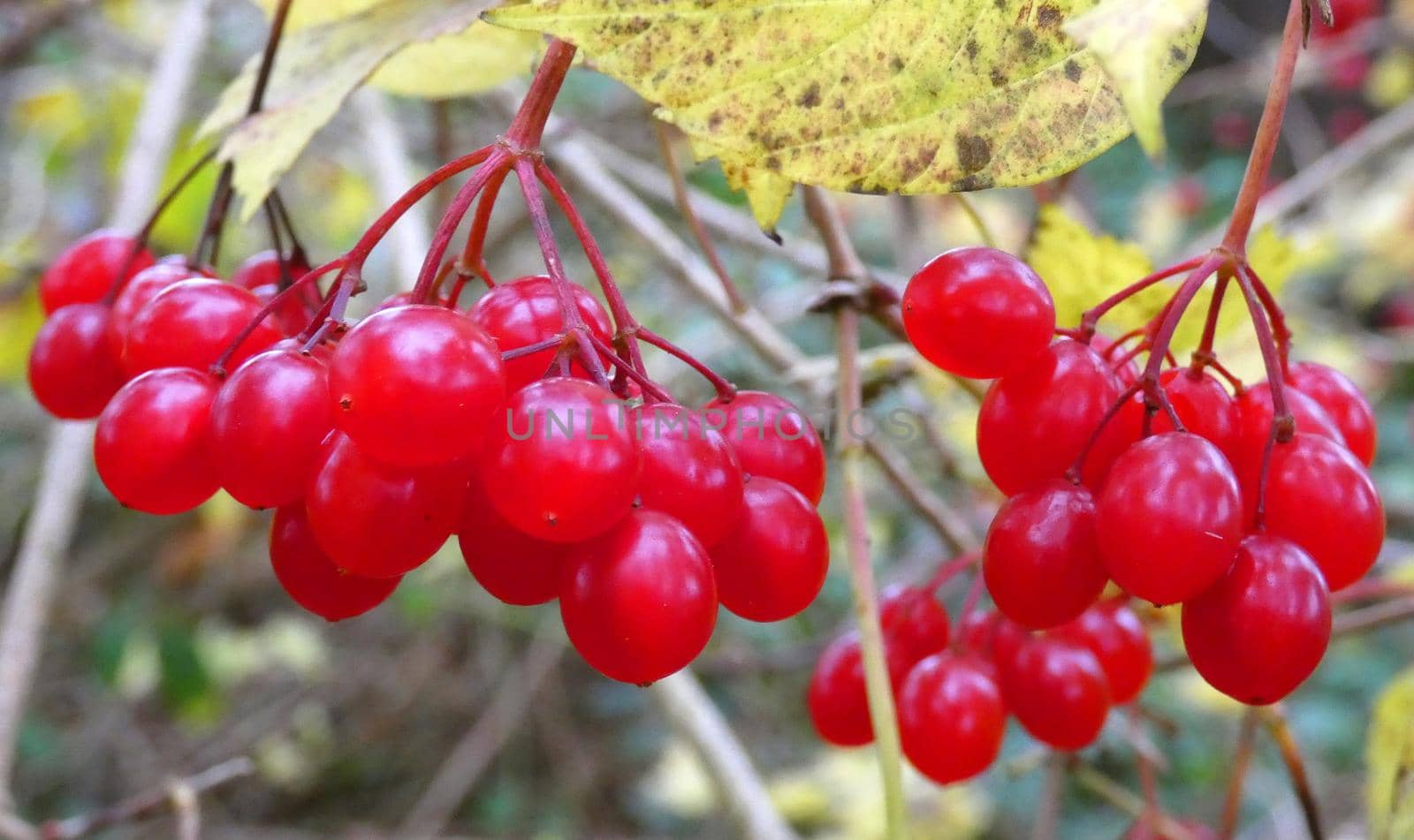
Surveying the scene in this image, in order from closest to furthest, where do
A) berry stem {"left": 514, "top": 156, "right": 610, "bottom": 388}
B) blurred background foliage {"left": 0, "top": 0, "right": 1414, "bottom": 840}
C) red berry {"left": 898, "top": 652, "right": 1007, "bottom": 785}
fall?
berry stem {"left": 514, "top": 156, "right": 610, "bottom": 388} → red berry {"left": 898, "top": 652, "right": 1007, "bottom": 785} → blurred background foliage {"left": 0, "top": 0, "right": 1414, "bottom": 840}

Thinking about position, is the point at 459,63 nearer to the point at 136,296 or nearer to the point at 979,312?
the point at 136,296

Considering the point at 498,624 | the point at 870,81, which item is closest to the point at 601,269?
the point at 870,81

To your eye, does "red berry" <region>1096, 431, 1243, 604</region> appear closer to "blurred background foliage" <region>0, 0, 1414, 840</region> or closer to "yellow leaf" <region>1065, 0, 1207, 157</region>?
"yellow leaf" <region>1065, 0, 1207, 157</region>

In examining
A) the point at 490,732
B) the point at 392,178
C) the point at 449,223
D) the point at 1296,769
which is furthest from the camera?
the point at 490,732

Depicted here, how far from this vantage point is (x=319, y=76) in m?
0.67

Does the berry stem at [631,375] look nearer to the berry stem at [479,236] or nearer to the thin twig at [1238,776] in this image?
the berry stem at [479,236]

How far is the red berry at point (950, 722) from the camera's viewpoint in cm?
67

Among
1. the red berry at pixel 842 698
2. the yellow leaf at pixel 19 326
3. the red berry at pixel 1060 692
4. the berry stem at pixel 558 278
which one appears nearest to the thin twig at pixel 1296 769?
the red berry at pixel 1060 692

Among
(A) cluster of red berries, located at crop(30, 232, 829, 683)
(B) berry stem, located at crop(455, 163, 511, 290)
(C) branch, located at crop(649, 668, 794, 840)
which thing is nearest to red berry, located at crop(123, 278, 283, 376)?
(A) cluster of red berries, located at crop(30, 232, 829, 683)

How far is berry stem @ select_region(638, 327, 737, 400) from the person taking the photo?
1.67 ft

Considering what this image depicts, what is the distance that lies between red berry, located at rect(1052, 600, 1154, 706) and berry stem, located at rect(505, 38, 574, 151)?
Answer: 47cm

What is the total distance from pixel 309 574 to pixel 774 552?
216mm

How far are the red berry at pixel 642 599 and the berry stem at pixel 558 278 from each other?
0.22 feet

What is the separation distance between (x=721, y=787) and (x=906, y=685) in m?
0.53
